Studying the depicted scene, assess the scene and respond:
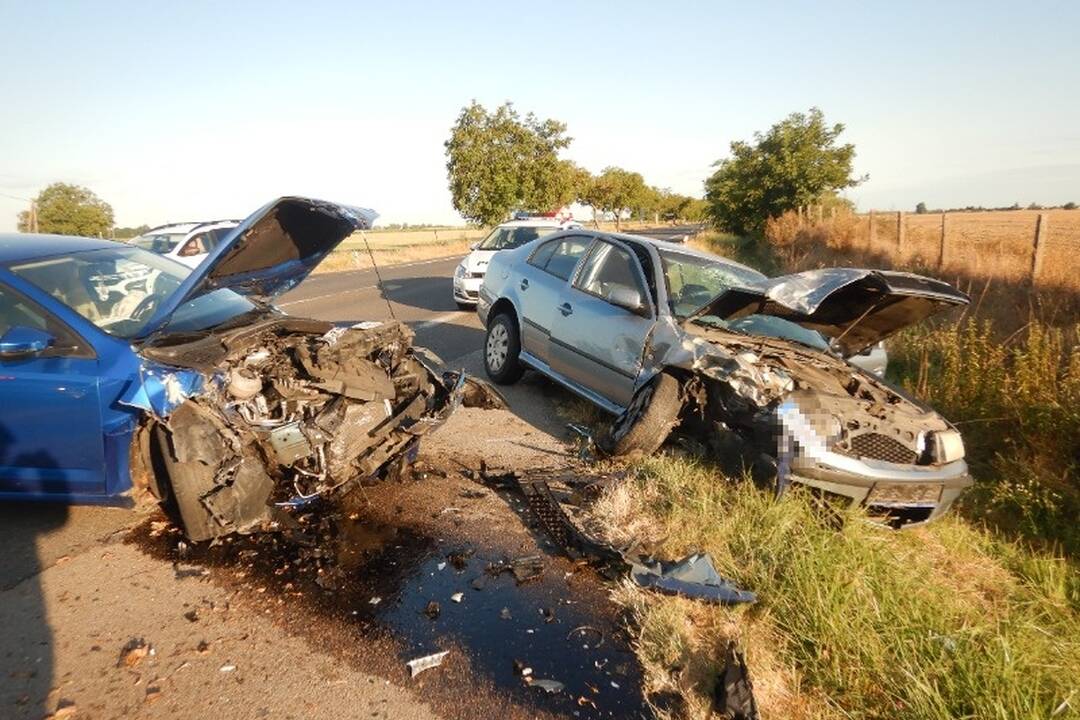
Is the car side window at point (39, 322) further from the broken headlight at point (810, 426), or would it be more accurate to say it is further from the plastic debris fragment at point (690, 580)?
the broken headlight at point (810, 426)

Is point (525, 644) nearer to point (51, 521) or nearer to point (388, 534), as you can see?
point (388, 534)

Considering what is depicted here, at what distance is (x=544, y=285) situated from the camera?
5.98 meters

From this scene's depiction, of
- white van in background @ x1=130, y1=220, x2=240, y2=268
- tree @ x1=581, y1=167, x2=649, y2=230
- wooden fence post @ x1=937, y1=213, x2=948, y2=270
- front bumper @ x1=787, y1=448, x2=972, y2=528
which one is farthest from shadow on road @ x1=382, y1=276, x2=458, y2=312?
tree @ x1=581, y1=167, x2=649, y2=230

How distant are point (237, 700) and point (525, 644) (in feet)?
3.74

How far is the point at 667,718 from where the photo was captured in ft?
7.43

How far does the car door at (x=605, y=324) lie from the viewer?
470cm

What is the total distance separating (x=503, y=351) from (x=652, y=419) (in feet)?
8.82

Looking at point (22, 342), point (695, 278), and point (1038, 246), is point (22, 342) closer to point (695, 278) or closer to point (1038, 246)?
point (695, 278)

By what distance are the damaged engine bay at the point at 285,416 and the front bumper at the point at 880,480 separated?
2.34 meters

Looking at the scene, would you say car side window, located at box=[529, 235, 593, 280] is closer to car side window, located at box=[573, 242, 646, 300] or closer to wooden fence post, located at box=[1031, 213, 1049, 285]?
car side window, located at box=[573, 242, 646, 300]

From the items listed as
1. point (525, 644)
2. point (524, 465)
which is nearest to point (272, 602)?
point (525, 644)

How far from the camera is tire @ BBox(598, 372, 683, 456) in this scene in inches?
163

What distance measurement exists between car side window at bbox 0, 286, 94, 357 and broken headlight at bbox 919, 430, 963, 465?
15.2 ft

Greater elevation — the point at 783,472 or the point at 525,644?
the point at 783,472
